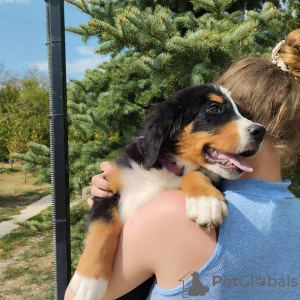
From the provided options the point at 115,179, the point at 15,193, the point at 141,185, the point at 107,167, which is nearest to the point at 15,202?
the point at 15,193

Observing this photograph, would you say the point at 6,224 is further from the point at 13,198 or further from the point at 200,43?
the point at 200,43

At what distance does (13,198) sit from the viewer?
368 inches

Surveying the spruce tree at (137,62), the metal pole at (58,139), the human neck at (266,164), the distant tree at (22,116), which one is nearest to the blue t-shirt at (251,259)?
the human neck at (266,164)

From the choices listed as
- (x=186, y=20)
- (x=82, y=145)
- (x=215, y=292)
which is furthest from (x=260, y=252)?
(x=186, y=20)

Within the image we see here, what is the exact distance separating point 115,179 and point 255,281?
0.87 meters

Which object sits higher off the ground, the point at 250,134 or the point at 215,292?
the point at 250,134

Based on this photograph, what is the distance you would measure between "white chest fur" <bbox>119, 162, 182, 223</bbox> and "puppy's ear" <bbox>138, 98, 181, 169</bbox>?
9 centimetres

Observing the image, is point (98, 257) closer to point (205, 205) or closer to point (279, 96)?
point (205, 205)

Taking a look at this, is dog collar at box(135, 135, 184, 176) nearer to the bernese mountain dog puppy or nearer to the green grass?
the bernese mountain dog puppy

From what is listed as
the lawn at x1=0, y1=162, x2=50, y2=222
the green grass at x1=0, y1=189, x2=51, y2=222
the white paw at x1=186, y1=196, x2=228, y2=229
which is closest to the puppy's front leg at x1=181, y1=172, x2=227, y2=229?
the white paw at x1=186, y1=196, x2=228, y2=229

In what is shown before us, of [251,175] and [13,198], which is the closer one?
[251,175]

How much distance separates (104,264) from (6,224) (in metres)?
6.32

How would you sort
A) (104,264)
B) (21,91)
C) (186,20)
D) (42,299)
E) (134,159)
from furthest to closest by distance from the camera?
(21,91) < (42,299) < (186,20) < (134,159) < (104,264)

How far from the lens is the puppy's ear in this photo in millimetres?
1688
